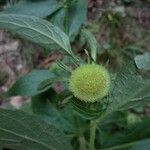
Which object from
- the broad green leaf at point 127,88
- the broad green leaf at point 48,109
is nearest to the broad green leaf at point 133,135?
the broad green leaf at point 48,109

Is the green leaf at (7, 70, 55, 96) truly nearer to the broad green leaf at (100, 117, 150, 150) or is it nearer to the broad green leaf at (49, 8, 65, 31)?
the broad green leaf at (49, 8, 65, 31)

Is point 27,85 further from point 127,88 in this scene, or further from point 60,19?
point 127,88

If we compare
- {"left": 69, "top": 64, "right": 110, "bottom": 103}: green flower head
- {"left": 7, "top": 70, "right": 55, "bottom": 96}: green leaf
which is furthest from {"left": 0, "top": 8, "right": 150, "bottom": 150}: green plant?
{"left": 7, "top": 70, "right": 55, "bottom": 96}: green leaf

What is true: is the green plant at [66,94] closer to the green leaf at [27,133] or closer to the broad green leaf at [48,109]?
the green leaf at [27,133]

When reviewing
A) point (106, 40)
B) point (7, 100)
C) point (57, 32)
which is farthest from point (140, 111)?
point (57, 32)

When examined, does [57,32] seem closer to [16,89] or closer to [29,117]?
[29,117]
